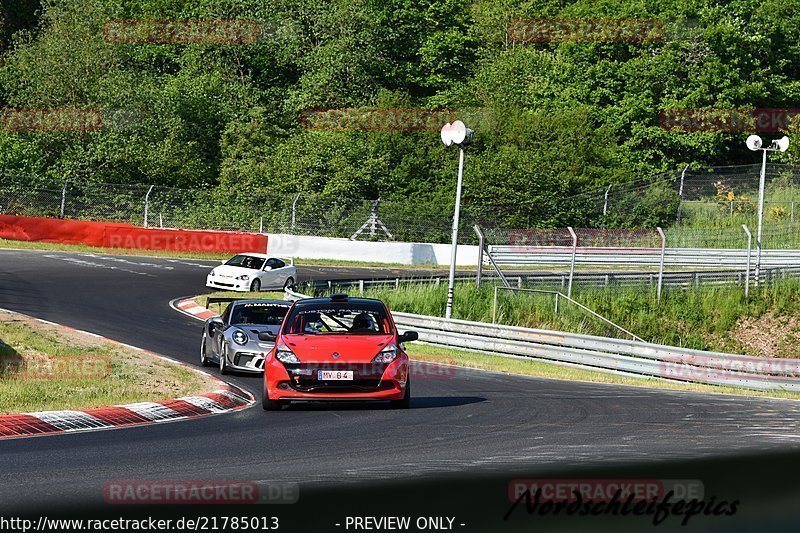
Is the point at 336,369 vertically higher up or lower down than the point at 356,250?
lower down

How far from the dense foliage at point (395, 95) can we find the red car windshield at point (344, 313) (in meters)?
31.9

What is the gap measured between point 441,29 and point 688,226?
31.3m

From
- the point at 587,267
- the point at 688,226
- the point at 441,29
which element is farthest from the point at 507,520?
the point at 441,29

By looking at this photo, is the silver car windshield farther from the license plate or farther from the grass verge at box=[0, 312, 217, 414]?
the license plate

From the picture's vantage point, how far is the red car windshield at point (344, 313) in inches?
554

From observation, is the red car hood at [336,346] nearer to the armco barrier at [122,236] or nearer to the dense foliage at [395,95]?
the armco barrier at [122,236]

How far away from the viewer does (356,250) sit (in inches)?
1786

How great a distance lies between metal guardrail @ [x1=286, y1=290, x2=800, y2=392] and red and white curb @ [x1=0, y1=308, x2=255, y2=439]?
8.98 metres

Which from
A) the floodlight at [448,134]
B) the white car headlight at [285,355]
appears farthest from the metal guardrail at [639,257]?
the white car headlight at [285,355]

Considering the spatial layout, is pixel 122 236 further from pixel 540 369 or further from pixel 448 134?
pixel 540 369

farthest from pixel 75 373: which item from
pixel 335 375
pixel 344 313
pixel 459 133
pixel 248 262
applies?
pixel 248 262

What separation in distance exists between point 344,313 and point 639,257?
2090cm

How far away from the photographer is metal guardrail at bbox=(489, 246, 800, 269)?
108ft

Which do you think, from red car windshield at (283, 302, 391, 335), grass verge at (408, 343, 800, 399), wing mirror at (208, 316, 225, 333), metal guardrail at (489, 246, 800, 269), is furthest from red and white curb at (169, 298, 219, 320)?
red car windshield at (283, 302, 391, 335)
